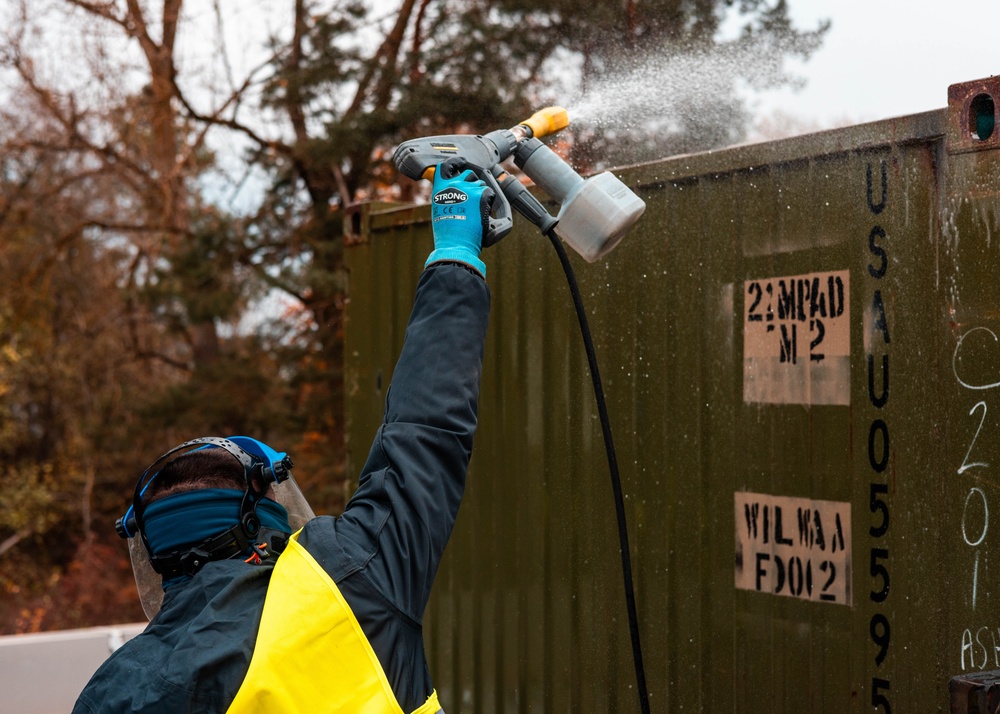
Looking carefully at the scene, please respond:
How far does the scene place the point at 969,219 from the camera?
8.90 ft

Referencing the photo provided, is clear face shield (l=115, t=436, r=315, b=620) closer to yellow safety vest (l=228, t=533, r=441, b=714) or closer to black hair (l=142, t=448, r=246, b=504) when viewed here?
black hair (l=142, t=448, r=246, b=504)

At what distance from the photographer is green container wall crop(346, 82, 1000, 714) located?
2697mm

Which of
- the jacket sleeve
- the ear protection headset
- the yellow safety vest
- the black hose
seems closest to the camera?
the yellow safety vest

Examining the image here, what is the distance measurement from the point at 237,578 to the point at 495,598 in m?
2.37

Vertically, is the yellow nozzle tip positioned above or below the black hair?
above

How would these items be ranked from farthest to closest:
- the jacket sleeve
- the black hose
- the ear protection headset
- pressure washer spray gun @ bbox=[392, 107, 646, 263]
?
1. the black hose
2. pressure washer spray gun @ bbox=[392, 107, 646, 263]
3. the ear protection headset
4. the jacket sleeve

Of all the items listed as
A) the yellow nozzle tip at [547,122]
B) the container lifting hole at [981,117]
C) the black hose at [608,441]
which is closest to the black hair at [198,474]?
the black hose at [608,441]

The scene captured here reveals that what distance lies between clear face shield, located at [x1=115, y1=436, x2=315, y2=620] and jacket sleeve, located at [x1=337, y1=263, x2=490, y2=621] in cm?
25

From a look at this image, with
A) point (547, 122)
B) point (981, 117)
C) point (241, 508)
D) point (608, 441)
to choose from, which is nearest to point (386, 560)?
point (241, 508)

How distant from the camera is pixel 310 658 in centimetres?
187

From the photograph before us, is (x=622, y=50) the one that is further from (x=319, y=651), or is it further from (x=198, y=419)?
(x=319, y=651)

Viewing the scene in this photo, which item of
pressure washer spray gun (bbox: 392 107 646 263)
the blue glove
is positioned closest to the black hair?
the blue glove

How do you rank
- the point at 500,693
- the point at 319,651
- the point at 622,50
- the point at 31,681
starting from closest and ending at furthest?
the point at 319,651 → the point at 500,693 → the point at 31,681 → the point at 622,50

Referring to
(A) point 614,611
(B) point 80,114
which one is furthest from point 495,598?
(B) point 80,114
